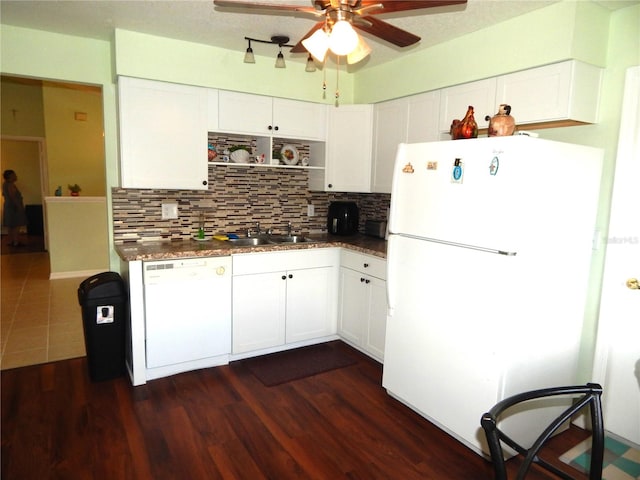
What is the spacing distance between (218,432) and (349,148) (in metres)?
2.49

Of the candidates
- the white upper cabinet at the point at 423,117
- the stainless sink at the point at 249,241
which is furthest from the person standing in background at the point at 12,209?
the white upper cabinet at the point at 423,117

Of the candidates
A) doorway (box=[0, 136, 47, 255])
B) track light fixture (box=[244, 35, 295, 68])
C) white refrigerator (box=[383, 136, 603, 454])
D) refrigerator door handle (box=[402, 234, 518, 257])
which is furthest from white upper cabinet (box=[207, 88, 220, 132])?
doorway (box=[0, 136, 47, 255])

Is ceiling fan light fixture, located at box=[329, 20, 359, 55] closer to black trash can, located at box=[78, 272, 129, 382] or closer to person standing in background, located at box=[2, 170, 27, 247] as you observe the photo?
black trash can, located at box=[78, 272, 129, 382]

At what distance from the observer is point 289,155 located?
3670 millimetres

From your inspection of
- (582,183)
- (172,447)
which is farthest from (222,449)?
(582,183)

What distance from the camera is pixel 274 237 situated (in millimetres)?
3771

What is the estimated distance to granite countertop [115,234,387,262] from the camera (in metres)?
2.74

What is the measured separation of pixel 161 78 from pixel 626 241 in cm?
311

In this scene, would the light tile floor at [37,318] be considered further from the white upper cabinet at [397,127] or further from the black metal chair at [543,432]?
the black metal chair at [543,432]

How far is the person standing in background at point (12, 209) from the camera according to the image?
773 cm

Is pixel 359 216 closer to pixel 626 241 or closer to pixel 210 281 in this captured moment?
pixel 210 281

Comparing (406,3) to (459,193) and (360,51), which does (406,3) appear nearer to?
(360,51)

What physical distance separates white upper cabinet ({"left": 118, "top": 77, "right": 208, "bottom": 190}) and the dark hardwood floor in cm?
144

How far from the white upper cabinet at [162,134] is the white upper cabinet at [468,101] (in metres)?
1.76
